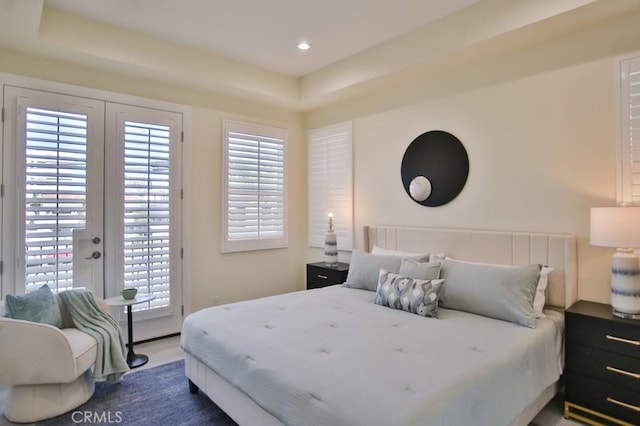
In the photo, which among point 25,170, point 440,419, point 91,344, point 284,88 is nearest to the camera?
point 440,419

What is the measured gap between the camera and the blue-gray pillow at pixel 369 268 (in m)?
3.35

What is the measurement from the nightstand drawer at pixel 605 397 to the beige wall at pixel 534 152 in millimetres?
624

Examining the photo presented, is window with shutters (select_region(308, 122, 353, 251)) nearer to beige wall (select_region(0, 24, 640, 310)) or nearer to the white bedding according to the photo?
beige wall (select_region(0, 24, 640, 310))

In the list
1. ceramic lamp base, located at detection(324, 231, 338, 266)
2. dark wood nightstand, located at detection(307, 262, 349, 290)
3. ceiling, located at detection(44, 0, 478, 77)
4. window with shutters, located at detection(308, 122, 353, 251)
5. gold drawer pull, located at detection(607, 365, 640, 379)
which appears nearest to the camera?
gold drawer pull, located at detection(607, 365, 640, 379)

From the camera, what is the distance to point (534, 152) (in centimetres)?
295

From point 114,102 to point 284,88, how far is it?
1.86 metres

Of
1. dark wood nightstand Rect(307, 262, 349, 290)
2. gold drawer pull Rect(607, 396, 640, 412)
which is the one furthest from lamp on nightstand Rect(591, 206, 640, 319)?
dark wood nightstand Rect(307, 262, 349, 290)

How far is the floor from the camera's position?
7.79 ft

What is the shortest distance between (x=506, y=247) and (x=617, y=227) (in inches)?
33.9

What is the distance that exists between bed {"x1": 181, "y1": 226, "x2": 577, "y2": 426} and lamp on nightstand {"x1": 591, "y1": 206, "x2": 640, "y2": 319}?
331 mm

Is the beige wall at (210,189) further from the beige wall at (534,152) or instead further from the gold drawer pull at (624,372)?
the gold drawer pull at (624,372)

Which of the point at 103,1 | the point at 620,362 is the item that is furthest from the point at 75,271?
the point at 620,362

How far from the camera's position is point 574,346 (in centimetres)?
239

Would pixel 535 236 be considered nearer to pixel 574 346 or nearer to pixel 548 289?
pixel 548 289
